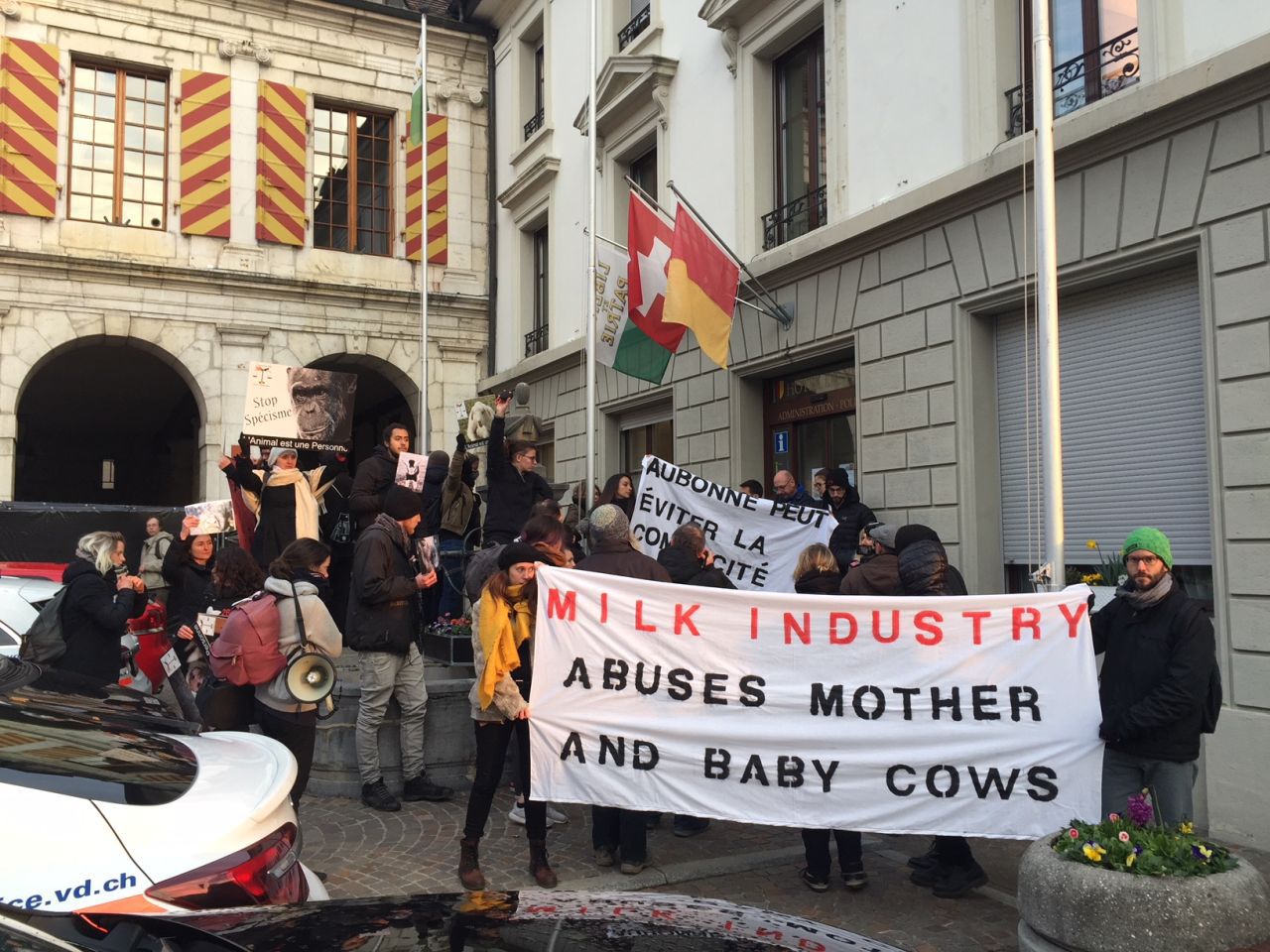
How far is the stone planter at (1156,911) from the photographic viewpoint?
11.8ft

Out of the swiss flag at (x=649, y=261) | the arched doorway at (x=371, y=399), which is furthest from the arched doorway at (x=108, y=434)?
the swiss flag at (x=649, y=261)

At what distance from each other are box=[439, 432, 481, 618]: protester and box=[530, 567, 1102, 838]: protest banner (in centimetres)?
370

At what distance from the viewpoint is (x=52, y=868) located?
8.14 feet

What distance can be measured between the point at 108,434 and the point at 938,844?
2913 cm

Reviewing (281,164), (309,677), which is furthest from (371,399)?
(309,677)

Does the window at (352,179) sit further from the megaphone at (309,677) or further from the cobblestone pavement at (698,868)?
the megaphone at (309,677)

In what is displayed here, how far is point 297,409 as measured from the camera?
474 inches

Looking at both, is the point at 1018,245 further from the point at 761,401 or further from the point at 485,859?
the point at 485,859

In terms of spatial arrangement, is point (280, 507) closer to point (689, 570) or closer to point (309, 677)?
point (309, 677)

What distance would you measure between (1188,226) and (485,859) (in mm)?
6445

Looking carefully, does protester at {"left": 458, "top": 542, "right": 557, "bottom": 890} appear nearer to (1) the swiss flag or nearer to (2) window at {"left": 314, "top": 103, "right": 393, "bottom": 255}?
(1) the swiss flag

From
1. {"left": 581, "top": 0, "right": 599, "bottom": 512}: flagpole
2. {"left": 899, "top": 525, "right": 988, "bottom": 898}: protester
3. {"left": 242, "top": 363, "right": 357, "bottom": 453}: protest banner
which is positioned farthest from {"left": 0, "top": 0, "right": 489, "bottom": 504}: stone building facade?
{"left": 899, "top": 525, "right": 988, "bottom": 898}: protester

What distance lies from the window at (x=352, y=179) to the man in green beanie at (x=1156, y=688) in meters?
17.4

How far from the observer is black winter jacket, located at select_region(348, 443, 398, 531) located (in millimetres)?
7688
